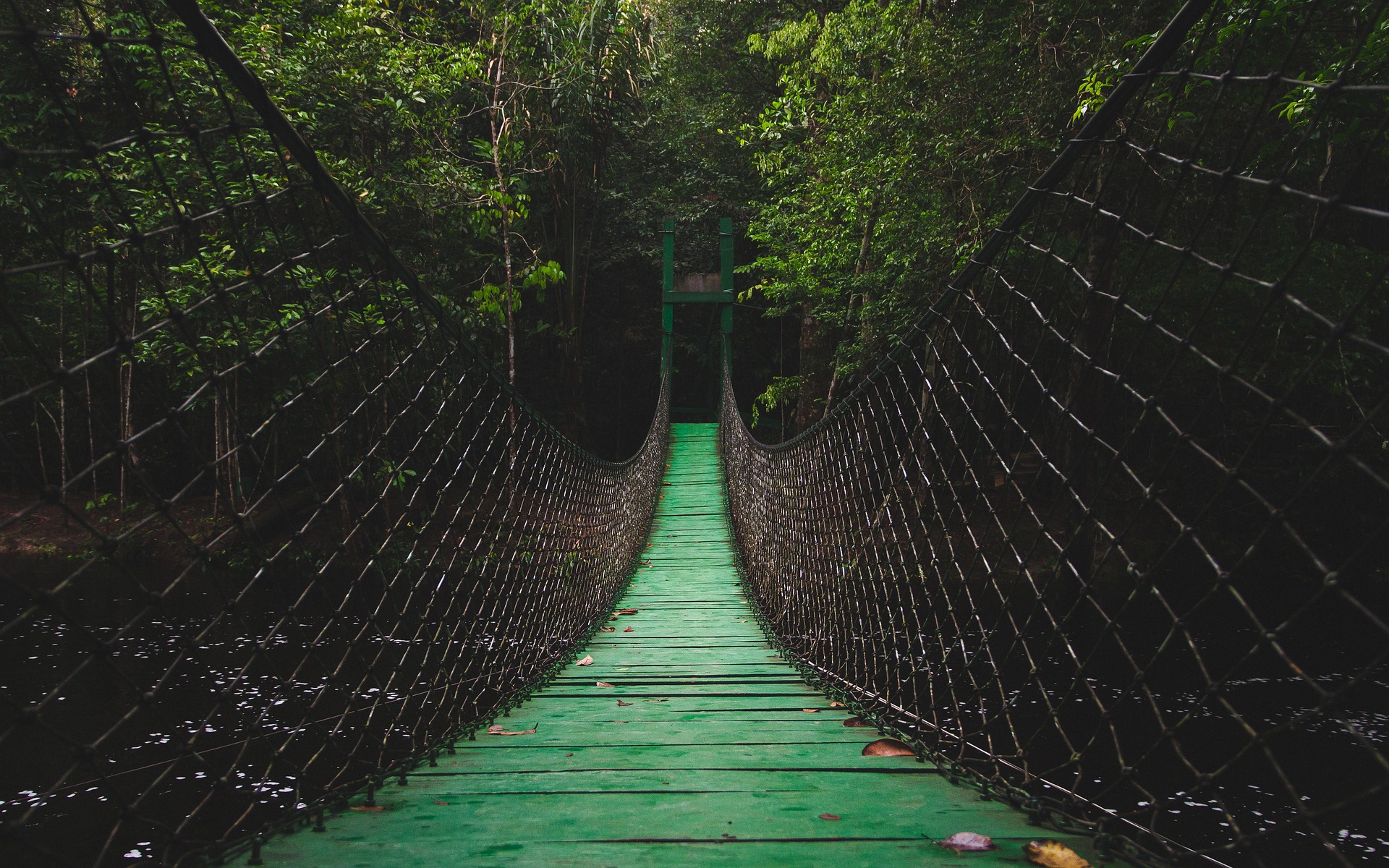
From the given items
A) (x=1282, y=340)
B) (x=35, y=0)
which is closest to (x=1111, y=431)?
(x=1282, y=340)

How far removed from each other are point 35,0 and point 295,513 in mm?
4380

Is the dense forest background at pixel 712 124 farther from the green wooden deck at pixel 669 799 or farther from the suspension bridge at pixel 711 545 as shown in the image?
the green wooden deck at pixel 669 799

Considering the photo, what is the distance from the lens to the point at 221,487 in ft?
2.99

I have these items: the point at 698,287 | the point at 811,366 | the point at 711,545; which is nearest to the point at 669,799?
the point at 711,545

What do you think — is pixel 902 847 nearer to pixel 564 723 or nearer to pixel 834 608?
pixel 564 723

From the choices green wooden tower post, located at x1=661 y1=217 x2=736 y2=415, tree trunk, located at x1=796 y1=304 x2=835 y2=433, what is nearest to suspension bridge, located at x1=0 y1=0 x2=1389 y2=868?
green wooden tower post, located at x1=661 y1=217 x2=736 y2=415

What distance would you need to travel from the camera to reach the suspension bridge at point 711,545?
0.83 meters

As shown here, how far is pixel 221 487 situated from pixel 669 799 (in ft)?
2.03

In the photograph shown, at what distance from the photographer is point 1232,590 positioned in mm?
771

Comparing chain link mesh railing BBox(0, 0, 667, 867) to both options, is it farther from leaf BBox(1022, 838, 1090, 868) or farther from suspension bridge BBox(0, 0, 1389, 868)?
leaf BBox(1022, 838, 1090, 868)

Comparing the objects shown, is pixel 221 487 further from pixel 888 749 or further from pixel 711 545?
pixel 711 545

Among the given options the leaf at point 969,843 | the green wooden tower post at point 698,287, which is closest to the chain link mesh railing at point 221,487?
the leaf at point 969,843

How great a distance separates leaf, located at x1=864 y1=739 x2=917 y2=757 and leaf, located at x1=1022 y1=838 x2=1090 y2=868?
→ 0.42 meters

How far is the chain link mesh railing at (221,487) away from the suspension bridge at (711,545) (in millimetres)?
27
